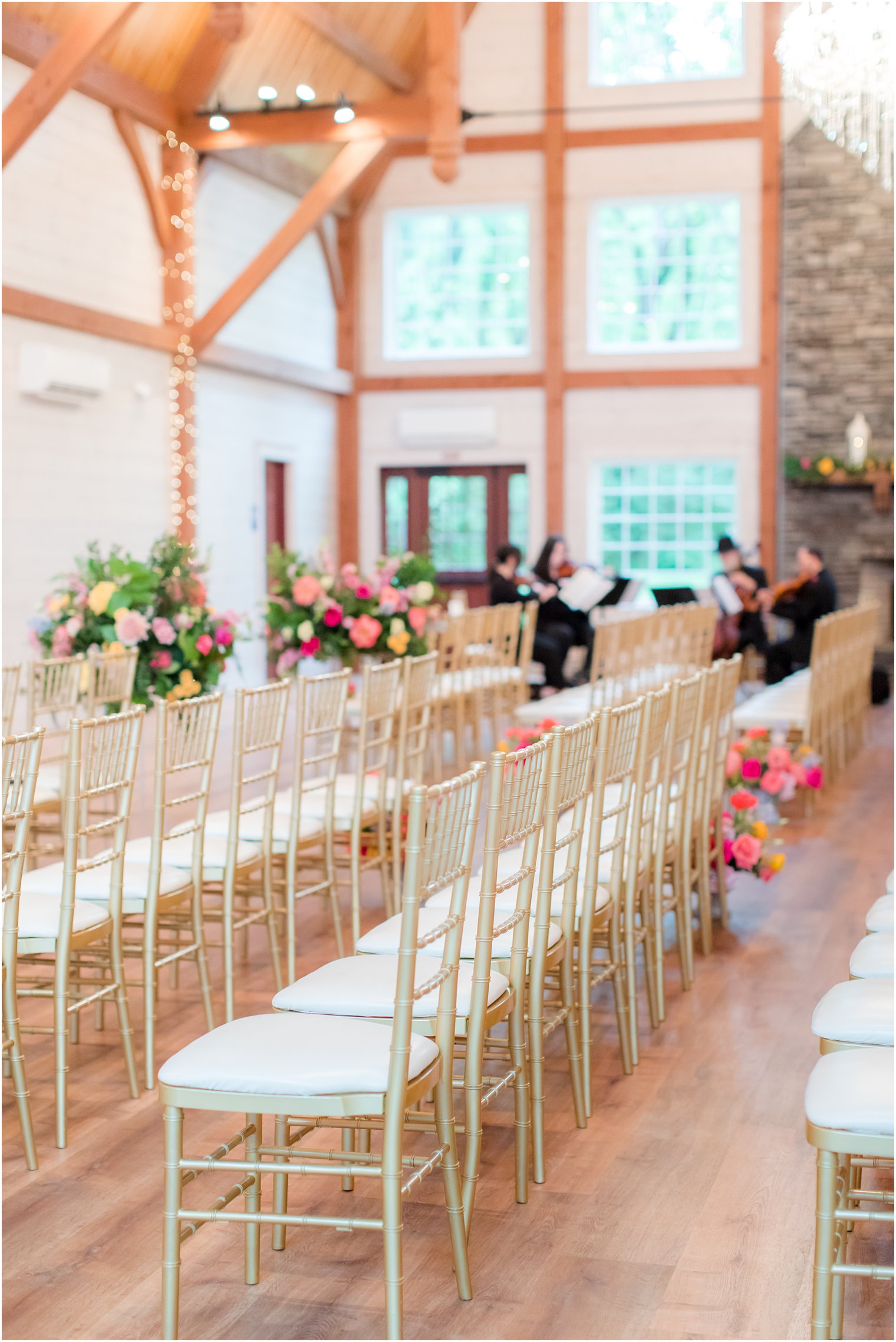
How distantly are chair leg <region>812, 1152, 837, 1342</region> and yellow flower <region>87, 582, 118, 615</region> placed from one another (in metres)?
4.48

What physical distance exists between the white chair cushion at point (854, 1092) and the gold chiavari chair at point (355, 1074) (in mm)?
597

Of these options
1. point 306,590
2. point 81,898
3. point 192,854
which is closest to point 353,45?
point 306,590

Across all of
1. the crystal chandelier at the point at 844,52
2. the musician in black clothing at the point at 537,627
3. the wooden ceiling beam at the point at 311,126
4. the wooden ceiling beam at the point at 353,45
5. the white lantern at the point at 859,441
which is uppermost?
the wooden ceiling beam at the point at 353,45

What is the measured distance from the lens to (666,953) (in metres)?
4.74

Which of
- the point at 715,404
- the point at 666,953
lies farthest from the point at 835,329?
the point at 666,953

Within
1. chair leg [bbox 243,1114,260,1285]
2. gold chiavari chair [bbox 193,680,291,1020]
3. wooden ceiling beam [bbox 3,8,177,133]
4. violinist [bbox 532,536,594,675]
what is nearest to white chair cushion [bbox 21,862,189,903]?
gold chiavari chair [bbox 193,680,291,1020]

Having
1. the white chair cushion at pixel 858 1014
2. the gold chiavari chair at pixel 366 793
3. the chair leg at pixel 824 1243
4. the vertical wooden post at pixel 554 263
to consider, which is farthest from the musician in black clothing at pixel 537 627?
the chair leg at pixel 824 1243

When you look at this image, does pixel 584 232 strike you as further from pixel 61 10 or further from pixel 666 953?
pixel 666 953

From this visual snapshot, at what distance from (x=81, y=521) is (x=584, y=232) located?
659 centimetres

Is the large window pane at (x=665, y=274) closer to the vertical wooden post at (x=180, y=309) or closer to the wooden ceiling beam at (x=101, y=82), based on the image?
the vertical wooden post at (x=180, y=309)

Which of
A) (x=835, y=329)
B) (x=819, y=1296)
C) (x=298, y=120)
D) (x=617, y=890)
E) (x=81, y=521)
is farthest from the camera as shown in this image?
(x=835, y=329)

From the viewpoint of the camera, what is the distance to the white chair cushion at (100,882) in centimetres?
346

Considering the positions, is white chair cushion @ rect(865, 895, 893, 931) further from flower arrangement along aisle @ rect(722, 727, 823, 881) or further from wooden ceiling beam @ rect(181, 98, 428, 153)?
wooden ceiling beam @ rect(181, 98, 428, 153)

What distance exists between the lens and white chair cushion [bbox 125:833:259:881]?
3.86 meters
